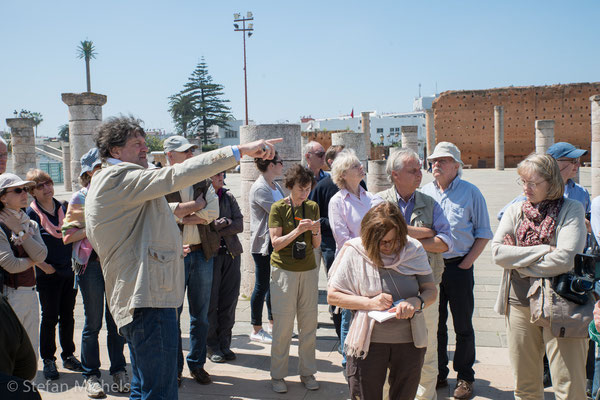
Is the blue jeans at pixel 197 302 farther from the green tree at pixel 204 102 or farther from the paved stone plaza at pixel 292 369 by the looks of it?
the green tree at pixel 204 102

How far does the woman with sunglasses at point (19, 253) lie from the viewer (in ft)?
13.3

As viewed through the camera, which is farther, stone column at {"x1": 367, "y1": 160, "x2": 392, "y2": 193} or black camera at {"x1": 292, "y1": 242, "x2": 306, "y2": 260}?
stone column at {"x1": 367, "y1": 160, "x2": 392, "y2": 193}

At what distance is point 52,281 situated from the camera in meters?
4.62

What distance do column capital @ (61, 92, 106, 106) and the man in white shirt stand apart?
6.89 m

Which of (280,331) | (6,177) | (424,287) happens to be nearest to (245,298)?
(280,331)

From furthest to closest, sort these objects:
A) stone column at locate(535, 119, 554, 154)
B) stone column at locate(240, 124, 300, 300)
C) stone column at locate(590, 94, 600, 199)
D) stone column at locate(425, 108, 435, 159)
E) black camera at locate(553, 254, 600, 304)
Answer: stone column at locate(425, 108, 435, 159) → stone column at locate(535, 119, 554, 154) → stone column at locate(590, 94, 600, 199) → stone column at locate(240, 124, 300, 300) → black camera at locate(553, 254, 600, 304)

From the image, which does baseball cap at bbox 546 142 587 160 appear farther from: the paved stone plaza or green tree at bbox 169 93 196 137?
green tree at bbox 169 93 196 137

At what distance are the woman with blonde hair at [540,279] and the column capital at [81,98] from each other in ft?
29.2

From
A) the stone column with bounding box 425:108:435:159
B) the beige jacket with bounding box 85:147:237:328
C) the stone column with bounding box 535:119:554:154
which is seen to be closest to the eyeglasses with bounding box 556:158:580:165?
the beige jacket with bounding box 85:147:237:328

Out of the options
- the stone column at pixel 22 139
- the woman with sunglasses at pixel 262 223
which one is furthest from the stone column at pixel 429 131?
the woman with sunglasses at pixel 262 223

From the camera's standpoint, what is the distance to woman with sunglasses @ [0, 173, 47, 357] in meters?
4.05

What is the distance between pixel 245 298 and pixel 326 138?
4082cm

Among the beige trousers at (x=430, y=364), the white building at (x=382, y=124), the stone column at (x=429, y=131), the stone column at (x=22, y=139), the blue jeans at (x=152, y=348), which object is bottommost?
the beige trousers at (x=430, y=364)

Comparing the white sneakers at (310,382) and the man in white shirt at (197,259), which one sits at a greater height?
the man in white shirt at (197,259)
